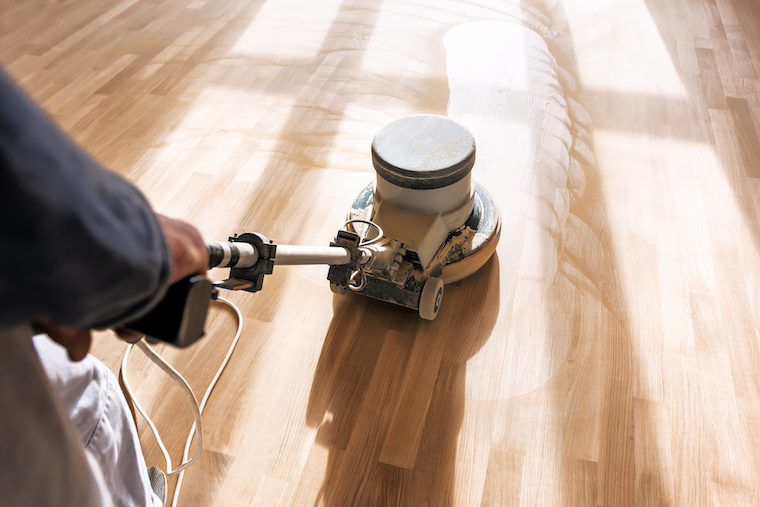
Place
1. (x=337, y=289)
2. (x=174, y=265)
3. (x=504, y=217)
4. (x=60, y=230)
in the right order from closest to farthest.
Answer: (x=60, y=230) → (x=174, y=265) → (x=337, y=289) → (x=504, y=217)

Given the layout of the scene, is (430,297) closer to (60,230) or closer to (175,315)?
(175,315)

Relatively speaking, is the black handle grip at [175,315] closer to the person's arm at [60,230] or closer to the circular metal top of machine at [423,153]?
the person's arm at [60,230]

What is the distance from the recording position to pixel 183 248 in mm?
521

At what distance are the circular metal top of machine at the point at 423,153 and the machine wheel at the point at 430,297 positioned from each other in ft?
0.79

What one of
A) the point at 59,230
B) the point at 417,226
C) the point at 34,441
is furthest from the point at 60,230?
the point at 417,226

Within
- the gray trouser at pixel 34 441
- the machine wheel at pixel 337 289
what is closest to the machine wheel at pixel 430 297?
the machine wheel at pixel 337 289

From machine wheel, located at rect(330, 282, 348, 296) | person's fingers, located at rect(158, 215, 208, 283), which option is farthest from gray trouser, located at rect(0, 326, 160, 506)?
machine wheel, located at rect(330, 282, 348, 296)

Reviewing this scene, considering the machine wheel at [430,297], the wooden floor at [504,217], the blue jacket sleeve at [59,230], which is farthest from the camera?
the machine wheel at [430,297]

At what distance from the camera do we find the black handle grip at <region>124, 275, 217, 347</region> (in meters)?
0.53

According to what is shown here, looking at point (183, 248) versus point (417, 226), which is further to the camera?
point (417, 226)

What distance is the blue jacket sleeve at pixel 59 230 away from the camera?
35 cm

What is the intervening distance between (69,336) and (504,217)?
57.2 inches

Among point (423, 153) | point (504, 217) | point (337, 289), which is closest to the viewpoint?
point (423, 153)

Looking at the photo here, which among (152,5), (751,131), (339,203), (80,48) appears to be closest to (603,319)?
(339,203)
